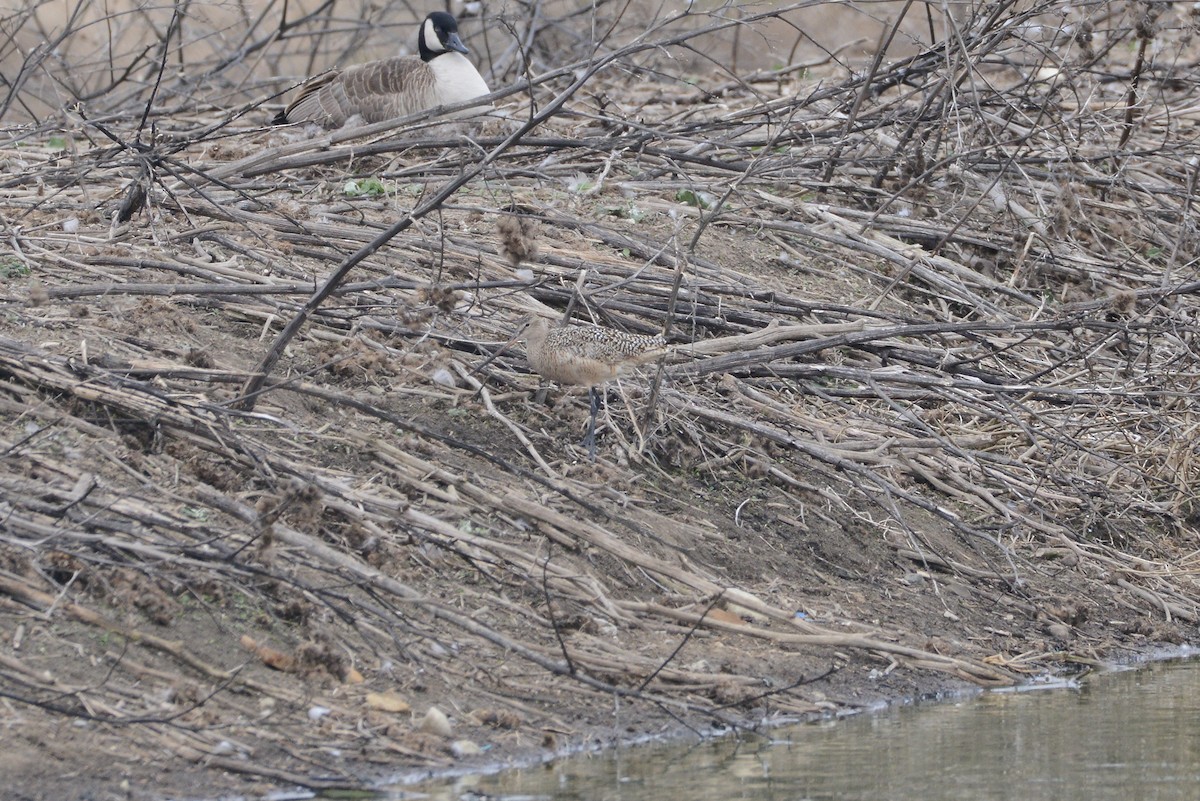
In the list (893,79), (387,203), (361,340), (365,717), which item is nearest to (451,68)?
(387,203)

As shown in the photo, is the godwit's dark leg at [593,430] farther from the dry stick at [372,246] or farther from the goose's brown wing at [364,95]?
the goose's brown wing at [364,95]

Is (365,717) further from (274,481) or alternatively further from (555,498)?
(555,498)

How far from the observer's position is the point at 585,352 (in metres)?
6.12

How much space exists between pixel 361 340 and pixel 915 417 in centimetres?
253

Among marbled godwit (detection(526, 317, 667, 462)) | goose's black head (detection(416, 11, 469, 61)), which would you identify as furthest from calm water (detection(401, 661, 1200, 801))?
goose's black head (detection(416, 11, 469, 61))

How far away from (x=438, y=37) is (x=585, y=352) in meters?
4.81

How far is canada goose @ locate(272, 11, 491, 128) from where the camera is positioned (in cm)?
984

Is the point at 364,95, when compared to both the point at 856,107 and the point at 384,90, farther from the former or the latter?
the point at 856,107

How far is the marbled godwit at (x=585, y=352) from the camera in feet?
20.0

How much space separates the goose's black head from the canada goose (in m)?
0.05

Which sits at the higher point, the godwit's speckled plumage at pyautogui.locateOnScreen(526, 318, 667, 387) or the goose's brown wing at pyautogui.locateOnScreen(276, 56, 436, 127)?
the goose's brown wing at pyautogui.locateOnScreen(276, 56, 436, 127)

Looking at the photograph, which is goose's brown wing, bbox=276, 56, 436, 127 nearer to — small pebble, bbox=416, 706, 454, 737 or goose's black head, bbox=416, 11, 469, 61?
goose's black head, bbox=416, 11, 469, 61

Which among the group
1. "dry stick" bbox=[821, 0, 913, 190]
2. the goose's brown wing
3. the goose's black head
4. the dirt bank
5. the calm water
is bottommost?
the calm water

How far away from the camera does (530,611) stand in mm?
5520
